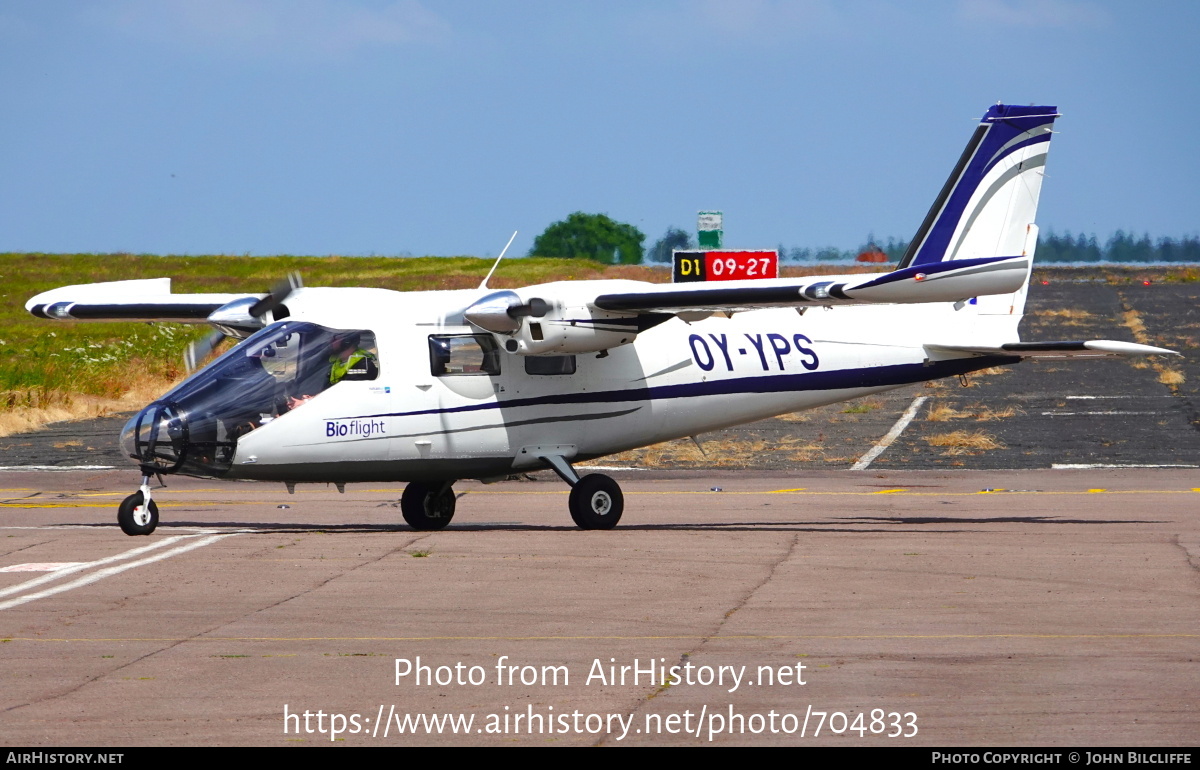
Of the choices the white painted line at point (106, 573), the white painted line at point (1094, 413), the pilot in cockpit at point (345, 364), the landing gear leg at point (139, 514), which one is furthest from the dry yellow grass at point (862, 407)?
the landing gear leg at point (139, 514)

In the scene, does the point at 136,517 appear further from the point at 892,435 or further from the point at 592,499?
the point at 892,435

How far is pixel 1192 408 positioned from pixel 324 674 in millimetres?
28903

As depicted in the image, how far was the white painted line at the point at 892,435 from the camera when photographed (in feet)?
89.1

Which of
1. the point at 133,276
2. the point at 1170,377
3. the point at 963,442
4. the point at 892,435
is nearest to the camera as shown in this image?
the point at 963,442

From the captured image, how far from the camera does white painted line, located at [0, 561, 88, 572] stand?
1455 cm

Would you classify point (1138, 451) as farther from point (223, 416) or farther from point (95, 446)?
point (95, 446)

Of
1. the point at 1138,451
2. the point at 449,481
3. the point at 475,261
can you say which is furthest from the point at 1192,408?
the point at 475,261

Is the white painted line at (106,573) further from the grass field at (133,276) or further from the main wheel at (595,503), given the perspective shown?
the grass field at (133,276)

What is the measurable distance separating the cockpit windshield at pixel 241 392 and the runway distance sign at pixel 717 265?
12257 mm

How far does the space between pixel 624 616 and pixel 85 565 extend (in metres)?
6.33

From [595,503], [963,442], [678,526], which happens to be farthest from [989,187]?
[963,442]

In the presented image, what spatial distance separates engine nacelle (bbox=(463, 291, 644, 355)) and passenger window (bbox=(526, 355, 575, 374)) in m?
0.41

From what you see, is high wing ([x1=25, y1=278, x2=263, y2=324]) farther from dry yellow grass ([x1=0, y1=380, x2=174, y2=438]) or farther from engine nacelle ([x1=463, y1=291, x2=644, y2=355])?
dry yellow grass ([x1=0, y1=380, x2=174, y2=438])

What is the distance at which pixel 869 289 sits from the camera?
52.2 feet
